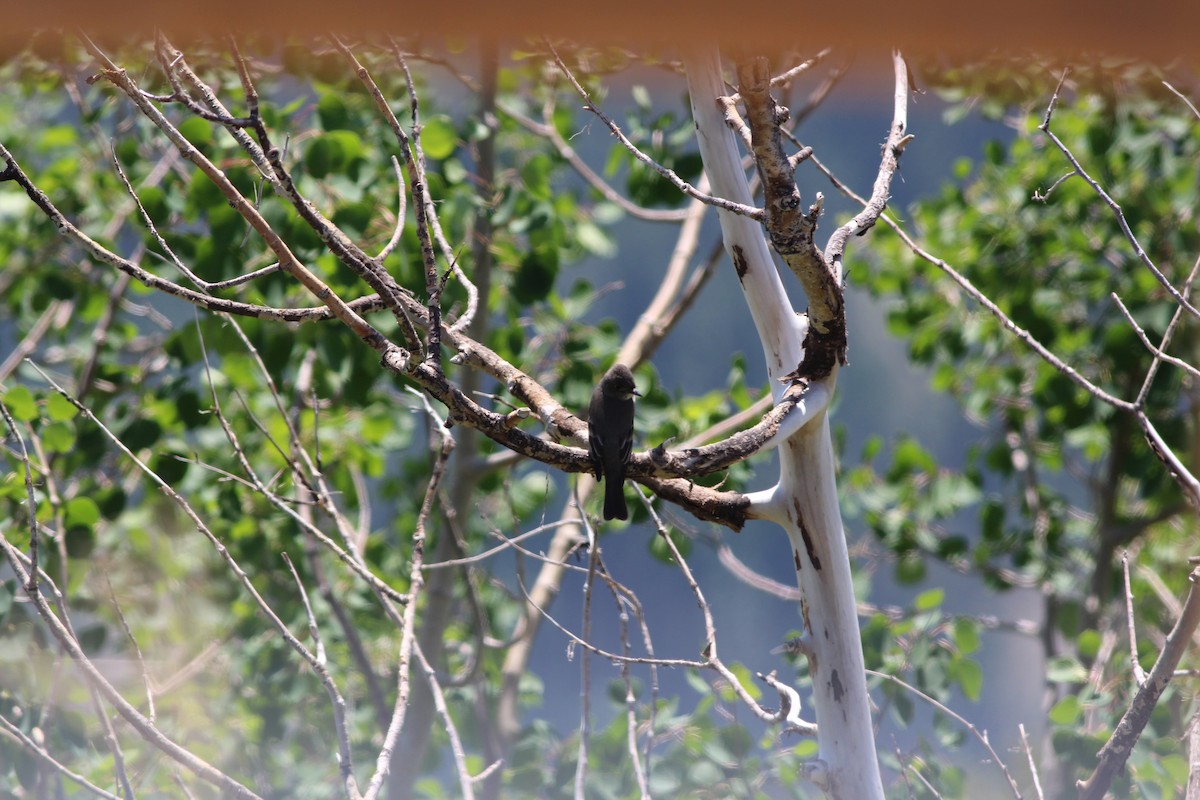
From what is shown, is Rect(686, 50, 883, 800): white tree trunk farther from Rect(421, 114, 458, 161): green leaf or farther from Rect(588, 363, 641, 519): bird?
Rect(421, 114, 458, 161): green leaf

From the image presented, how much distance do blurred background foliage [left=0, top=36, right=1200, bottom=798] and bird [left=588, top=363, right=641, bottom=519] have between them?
1.96ft

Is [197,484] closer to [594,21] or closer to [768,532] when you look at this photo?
[768,532]

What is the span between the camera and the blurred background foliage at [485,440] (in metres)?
3.48

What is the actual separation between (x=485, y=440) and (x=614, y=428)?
70.3 inches

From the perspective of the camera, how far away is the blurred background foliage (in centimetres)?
348

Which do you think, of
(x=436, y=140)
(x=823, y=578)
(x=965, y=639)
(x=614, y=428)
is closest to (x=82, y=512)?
(x=436, y=140)

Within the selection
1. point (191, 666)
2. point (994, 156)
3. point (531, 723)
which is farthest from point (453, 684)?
point (994, 156)

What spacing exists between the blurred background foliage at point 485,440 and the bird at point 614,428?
0.60 m

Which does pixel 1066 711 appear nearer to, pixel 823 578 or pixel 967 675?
pixel 967 675

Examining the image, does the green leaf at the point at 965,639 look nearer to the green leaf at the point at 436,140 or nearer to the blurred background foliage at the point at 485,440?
the blurred background foliage at the point at 485,440

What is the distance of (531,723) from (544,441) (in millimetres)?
2831

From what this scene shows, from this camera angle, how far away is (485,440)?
433cm

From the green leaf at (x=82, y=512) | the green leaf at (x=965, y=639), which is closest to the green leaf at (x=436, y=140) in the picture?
the green leaf at (x=82, y=512)

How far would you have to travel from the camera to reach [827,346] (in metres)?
1.95
